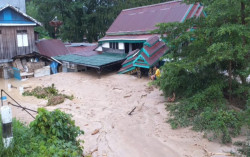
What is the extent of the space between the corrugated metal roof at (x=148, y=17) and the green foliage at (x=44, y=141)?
51.4 ft

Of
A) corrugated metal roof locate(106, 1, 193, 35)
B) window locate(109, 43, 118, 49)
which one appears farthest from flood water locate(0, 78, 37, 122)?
corrugated metal roof locate(106, 1, 193, 35)

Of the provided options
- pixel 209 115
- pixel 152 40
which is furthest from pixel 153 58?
pixel 209 115

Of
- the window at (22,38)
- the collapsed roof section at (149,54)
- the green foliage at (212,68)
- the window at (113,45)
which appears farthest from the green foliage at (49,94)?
the window at (113,45)

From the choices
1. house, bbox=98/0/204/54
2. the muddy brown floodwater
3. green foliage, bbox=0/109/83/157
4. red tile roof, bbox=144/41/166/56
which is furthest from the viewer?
house, bbox=98/0/204/54

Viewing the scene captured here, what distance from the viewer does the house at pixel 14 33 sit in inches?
852

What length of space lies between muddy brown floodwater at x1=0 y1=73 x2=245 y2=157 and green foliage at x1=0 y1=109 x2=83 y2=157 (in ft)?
6.41

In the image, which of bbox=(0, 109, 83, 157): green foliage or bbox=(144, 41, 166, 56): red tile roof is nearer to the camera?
bbox=(0, 109, 83, 157): green foliage

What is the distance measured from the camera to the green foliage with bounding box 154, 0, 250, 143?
26.6 feet

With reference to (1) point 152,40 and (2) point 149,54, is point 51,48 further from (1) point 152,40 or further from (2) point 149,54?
(2) point 149,54

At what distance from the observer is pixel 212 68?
35.6 feet

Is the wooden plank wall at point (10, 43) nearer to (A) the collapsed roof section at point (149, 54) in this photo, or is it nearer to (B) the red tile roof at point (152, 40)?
(A) the collapsed roof section at point (149, 54)

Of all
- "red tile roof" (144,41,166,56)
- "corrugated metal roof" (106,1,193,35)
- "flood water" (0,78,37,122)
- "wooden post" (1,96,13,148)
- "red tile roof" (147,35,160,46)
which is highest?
"corrugated metal roof" (106,1,193,35)

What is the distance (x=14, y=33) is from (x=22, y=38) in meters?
0.95

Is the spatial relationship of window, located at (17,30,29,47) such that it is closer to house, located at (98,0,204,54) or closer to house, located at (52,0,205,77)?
house, located at (52,0,205,77)
